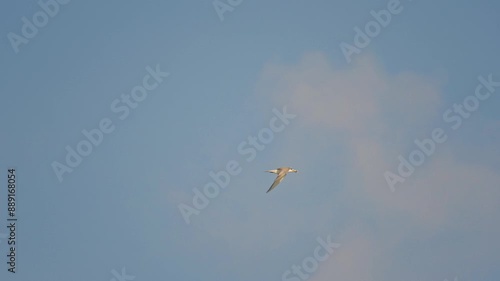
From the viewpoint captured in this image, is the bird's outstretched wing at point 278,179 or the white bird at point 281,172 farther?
the white bird at point 281,172

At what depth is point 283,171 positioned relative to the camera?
76.3 meters

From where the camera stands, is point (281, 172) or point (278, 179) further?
point (281, 172)

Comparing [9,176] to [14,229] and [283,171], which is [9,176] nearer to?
[14,229]

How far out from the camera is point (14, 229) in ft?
234

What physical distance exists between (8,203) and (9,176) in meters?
2.45

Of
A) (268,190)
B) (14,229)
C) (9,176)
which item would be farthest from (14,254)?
(268,190)

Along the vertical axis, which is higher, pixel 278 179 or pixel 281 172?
pixel 281 172

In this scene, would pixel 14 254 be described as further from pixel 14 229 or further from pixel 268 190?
pixel 268 190

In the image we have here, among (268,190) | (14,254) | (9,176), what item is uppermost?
(9,176)

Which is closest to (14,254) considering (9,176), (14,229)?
(14,229)

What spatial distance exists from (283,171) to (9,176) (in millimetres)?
24723

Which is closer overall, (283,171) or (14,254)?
(14,254)

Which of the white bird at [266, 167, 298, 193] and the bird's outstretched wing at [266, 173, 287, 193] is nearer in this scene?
the bird's outstretched wing at [266, 173, 287, 193]

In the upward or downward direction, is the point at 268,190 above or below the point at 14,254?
below
